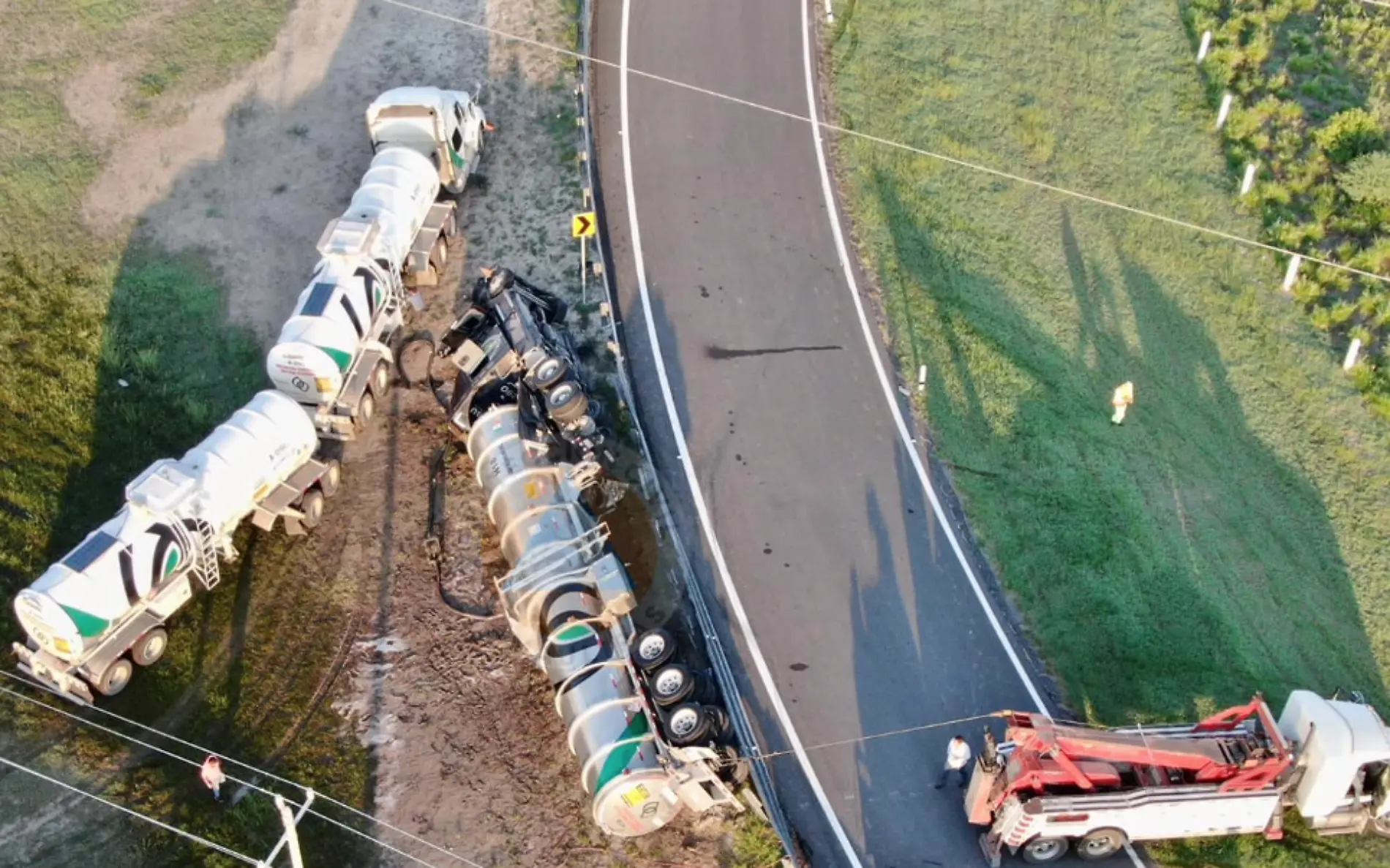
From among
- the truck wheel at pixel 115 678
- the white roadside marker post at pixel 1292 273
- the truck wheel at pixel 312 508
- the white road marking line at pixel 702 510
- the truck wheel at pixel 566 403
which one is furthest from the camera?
the white roadside marker post at pixel 1292 273

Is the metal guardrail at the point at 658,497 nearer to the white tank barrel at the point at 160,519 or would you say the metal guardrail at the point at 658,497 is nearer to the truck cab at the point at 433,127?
the truck cab at the point at 433,127

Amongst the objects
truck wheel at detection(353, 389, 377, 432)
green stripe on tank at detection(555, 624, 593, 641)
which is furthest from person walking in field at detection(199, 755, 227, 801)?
truck wheel at detection(353, 389, 377, 432)

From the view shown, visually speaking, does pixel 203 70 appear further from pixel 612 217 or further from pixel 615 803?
pixel 615 803

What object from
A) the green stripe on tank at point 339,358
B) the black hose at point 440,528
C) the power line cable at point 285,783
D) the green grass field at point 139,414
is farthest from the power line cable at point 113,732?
the green stripe on tank at point 339,358

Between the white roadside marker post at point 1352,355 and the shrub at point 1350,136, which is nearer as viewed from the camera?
the white roadside marker post at point 1352,355

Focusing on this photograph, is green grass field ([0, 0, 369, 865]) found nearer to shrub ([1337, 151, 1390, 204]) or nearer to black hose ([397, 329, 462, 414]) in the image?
black hose ([397, 329, 462, 414])

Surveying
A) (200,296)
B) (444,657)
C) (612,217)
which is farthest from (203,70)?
(444,657)
